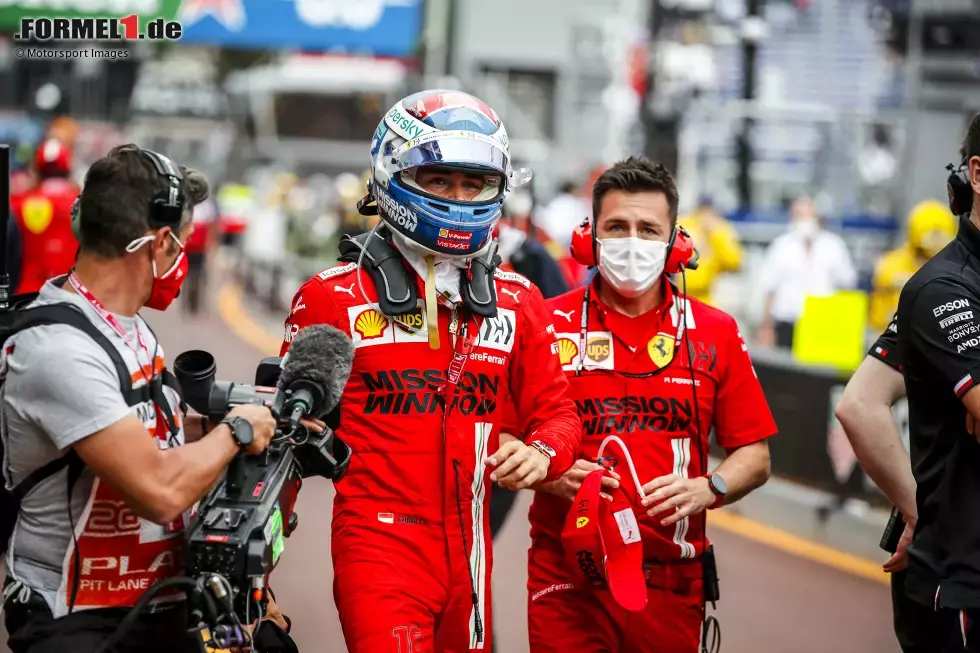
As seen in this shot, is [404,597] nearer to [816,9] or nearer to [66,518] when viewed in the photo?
[66,518]

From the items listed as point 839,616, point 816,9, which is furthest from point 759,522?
point 816,9

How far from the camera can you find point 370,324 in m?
4.45

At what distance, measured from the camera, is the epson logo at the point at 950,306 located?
4.11 m

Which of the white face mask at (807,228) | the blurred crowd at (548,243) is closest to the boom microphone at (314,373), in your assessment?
the blurred crowd at (548,243)

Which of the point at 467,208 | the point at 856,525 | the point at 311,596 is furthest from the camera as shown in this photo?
the point at 856,525

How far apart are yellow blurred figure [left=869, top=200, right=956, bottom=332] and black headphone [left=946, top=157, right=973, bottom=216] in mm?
7329

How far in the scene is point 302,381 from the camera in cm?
376

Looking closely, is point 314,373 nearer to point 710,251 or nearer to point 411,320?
point 411,320

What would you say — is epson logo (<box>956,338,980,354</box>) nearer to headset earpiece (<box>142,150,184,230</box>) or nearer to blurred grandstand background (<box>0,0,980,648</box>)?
headset earpiece (<box>142,150,184,230</box>)

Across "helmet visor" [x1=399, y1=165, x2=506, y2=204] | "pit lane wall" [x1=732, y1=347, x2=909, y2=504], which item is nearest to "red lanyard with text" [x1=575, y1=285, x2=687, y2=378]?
"helmet visor" [x1=399, y1=165, x2=506, y2=204]

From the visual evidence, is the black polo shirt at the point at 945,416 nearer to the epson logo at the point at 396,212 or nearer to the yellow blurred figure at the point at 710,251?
the epson logo at the point at 396,212

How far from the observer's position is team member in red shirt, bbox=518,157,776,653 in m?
4.88

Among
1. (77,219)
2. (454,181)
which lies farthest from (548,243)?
(77,219)

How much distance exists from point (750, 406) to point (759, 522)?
6.22m
